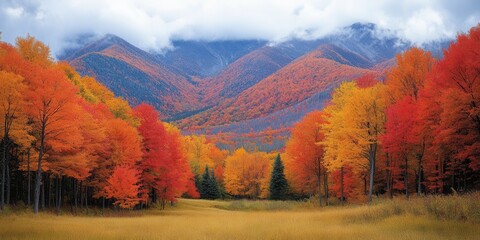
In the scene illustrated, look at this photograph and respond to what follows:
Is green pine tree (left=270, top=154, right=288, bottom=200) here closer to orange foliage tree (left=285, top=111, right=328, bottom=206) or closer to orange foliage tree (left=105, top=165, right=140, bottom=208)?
orange foliage tree (left=285, top=111, right=328, bottom=206)

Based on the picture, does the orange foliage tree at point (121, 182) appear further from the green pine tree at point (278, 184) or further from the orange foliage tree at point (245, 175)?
the orange foliage tree at point (245, 175)

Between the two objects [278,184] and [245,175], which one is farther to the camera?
[245,175]

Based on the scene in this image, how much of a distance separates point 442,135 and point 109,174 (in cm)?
2792

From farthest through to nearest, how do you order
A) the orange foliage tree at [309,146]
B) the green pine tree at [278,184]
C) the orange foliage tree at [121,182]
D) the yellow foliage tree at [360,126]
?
the green pine tree at [278,184] < the orange foliage tree at [309,146] < the orange foliage tree at [121,182] < the yellow foliage tree at [360,126]

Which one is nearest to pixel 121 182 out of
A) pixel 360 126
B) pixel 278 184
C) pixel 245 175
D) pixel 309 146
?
pixel 309 146

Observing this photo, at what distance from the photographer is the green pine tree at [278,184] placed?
66.5 m

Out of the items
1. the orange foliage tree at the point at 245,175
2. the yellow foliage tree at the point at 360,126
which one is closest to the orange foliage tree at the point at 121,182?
the yellow foliage tree at the point at 360,126

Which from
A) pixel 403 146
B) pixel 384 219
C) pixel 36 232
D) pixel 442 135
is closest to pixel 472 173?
pixel 403 146

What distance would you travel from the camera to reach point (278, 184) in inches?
2635

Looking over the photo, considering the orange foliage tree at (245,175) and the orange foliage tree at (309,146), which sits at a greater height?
the orange foliage tree at (309,146)

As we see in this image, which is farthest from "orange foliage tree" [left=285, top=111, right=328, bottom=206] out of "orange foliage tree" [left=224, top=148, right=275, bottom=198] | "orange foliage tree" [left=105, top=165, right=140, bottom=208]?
"orange foliage tree" [left=224, top=148, right=275, bottom=198]

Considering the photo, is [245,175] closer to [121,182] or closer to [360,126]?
[121,182]

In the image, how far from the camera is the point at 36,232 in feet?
52.3

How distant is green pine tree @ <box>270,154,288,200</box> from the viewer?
66.5 meters
